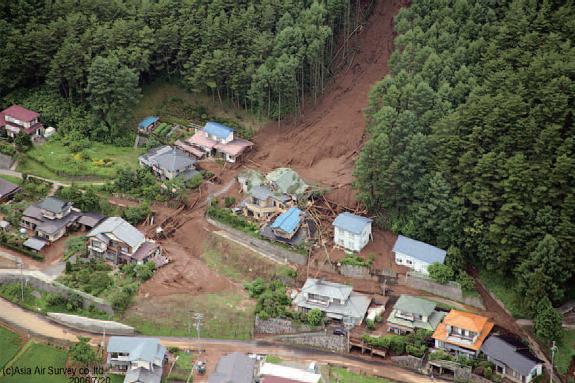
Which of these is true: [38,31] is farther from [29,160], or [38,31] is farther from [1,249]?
[1,249]

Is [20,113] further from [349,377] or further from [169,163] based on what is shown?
[349,377]

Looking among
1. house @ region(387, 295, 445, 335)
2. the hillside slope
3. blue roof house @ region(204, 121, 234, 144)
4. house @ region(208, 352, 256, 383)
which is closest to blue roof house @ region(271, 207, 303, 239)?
the hillside slope

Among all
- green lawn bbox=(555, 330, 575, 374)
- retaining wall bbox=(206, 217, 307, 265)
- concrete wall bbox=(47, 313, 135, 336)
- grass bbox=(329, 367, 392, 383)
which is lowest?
concrete wall bbox=(47, 313, 135, 336)

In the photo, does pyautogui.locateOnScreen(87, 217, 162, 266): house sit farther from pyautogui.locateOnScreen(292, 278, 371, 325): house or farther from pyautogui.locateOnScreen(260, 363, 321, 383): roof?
pyautogui.locateOnScreen(260, 363, 321, 383): roof

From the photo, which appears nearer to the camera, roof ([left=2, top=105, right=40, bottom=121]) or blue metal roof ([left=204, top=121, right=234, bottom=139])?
blue metal roof ([left=204, top=121, right=234, bottom=139])

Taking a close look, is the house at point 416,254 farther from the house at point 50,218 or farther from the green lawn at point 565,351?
the house at point 50,218

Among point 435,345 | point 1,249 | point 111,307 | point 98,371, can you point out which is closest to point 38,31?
point 1,249

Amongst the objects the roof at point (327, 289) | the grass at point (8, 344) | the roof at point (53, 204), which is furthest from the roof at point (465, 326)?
the roof at point (53, 204)
